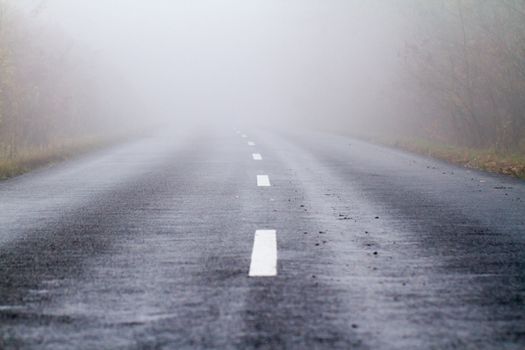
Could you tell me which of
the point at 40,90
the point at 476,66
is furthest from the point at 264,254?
the point at 40,90

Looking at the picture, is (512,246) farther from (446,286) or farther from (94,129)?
(94,129)

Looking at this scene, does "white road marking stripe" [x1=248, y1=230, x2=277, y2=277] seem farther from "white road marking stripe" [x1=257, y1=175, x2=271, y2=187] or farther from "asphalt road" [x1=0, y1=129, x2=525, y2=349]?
"white road marking stripe" [x1=257, y1=175, x2=271, y2=187]

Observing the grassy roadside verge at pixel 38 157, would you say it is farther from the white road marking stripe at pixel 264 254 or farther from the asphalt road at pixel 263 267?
the white road marking stripe at pixel 264 254

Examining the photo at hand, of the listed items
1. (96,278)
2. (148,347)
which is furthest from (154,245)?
(148,347)

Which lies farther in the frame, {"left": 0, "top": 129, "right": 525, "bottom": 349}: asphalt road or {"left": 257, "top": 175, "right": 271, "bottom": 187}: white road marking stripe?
{"left": 257, "top": 175, "right": 271, "bottom": 187}: white road marking stripe

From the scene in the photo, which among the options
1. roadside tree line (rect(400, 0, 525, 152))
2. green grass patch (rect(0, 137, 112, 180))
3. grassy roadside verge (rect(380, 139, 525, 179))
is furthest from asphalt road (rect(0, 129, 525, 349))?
roadside tree line (rect(400, 0, 525, 152))

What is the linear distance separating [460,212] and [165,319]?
5.33 metres

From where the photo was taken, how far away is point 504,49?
63.3 ft

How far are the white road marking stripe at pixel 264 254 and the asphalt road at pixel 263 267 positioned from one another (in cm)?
2

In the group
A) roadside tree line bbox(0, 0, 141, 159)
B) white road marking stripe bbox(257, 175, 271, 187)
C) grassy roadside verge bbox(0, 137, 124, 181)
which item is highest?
roadside tree line bbox(0, 0, 141, 159)

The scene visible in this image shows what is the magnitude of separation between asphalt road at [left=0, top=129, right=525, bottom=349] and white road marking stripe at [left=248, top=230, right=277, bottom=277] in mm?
18

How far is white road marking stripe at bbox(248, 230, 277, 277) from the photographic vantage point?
17.1ft

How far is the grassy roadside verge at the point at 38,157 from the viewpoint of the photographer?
14.5m

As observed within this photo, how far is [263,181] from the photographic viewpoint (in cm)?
1209
